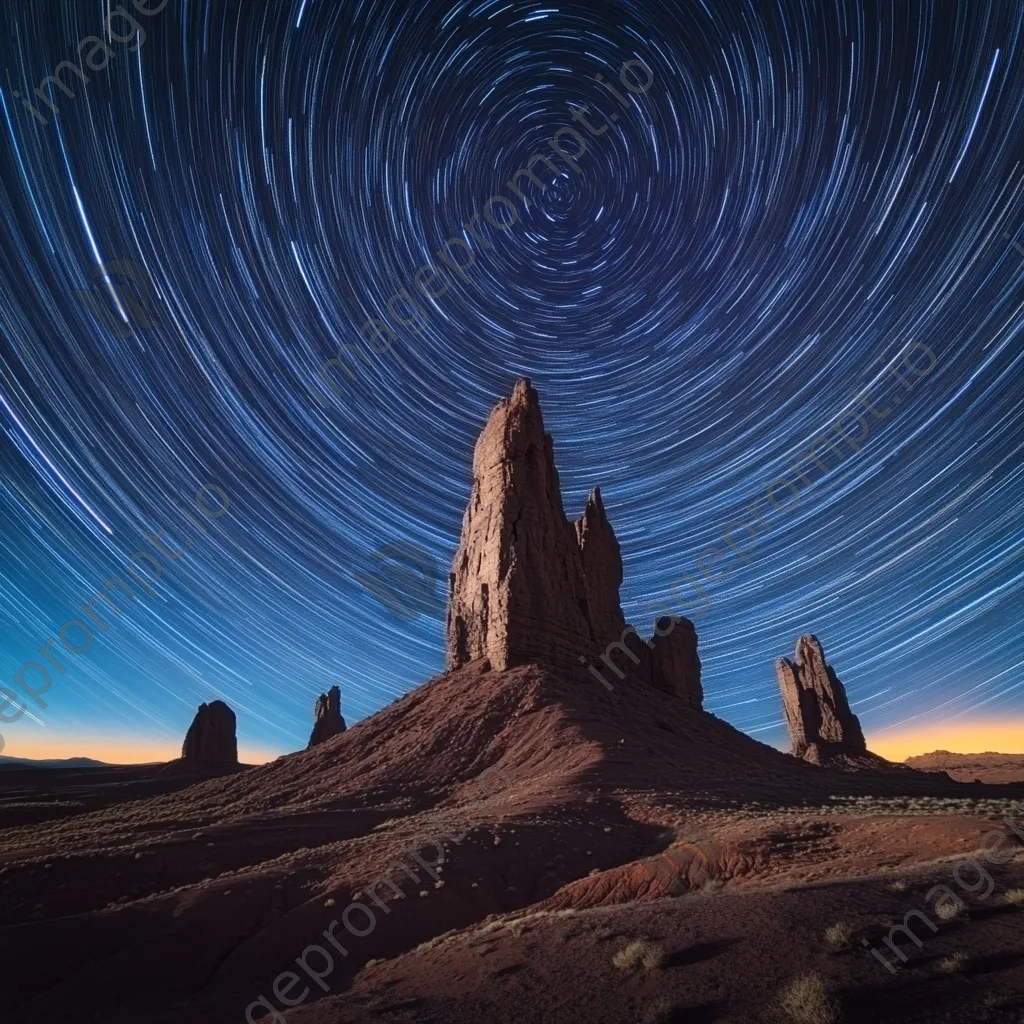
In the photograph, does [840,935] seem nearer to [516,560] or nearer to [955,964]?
[955,964]

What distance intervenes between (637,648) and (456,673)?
22.5m

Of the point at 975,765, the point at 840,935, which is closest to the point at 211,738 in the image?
the point at 840,935

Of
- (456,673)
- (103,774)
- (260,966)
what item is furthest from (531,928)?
(103,774)

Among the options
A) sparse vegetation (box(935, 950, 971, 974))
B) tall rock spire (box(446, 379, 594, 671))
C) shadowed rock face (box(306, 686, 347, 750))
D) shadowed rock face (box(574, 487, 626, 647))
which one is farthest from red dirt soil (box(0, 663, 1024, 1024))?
shadowed rock face (box(306, 686, 347, 750))

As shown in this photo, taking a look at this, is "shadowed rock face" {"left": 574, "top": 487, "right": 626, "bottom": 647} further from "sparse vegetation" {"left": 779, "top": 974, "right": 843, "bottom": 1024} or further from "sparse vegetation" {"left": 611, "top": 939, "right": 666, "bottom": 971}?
"sparse vegetation" {"left": 779, "top": 974, "right": 843, "bottom": 1024}

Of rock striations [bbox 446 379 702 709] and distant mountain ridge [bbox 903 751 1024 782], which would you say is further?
distant mountain ridge [bbox 903 751 1024 782]

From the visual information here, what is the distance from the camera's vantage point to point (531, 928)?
35.6 feet

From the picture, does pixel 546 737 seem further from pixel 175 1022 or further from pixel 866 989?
pixel 866 989

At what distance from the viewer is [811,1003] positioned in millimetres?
5824

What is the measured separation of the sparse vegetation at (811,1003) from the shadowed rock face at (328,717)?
3323 inches

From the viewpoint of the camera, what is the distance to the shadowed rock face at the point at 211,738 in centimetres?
7925

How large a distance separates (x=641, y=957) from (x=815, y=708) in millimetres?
88552

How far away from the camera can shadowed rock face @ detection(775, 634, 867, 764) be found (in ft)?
249

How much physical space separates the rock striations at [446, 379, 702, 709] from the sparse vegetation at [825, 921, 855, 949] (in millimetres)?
31278
